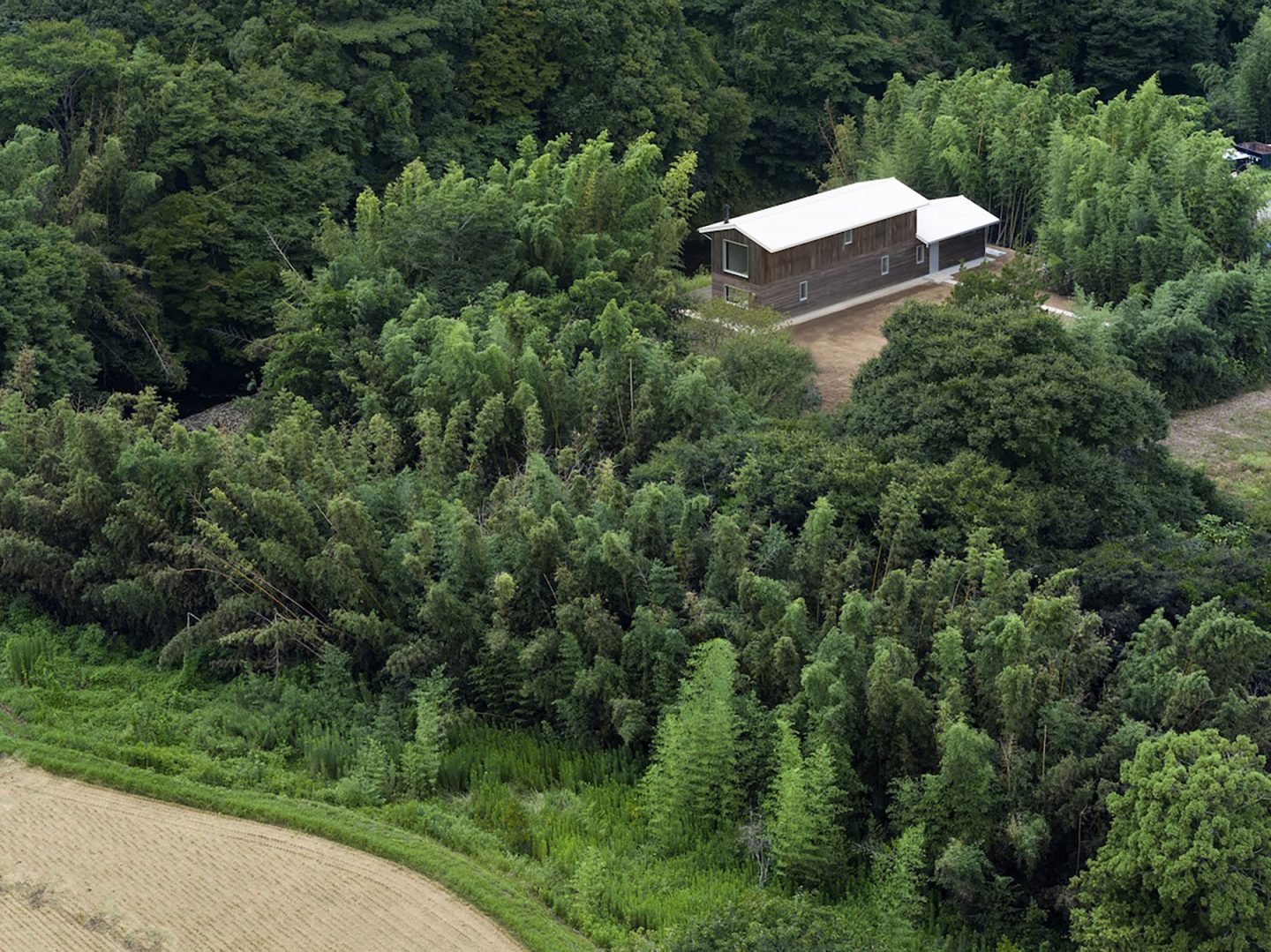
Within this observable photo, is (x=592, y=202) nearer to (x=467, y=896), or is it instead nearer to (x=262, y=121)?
(x=262, y=121)

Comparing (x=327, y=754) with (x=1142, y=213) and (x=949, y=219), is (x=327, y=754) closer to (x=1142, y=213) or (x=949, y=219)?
(x=949, y=219)

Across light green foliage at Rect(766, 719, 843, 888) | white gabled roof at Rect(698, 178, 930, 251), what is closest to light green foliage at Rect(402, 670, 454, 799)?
light green foliage at Rect(766, 719, 843, 888)

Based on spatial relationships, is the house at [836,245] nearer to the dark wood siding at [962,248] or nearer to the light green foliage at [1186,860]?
the dark wood siding at [962,248]

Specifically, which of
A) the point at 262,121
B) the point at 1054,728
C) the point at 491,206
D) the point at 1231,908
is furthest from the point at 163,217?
the point at 1231,908

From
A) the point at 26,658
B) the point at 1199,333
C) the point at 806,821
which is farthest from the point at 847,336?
the point at 26,658

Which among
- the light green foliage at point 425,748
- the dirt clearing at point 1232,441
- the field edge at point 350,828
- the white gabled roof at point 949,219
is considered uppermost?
the white gabled roof at point 949,219

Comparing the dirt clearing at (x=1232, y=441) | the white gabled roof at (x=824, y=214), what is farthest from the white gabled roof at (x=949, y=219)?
the dirt clearing at (x=1232, y=441)
